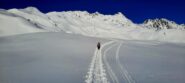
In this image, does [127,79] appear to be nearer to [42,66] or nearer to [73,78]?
[73,78]

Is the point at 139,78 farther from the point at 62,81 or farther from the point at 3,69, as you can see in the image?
the point at 3,69

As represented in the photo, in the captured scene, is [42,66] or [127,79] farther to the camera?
[42,66]

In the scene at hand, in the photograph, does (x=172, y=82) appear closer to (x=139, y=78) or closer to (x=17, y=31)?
(x=139, y=78)

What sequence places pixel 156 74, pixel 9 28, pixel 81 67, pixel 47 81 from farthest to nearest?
pixel 9 28, pixel 81 67, pixel 156 74, pixel 47 81

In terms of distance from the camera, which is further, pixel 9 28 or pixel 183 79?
pixel 9 28

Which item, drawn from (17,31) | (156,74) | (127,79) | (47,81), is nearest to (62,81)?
(47,81)

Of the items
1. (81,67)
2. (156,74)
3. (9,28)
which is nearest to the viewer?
(156,74)

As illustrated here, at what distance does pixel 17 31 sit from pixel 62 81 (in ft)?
489

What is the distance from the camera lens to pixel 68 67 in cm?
2511

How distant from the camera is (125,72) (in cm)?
2278

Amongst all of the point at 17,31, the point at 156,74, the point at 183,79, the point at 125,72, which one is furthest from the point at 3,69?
the point at 17,31

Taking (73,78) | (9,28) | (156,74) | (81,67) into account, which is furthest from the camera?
(9,28)

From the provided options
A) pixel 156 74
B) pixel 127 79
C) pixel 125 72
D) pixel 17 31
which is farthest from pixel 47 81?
pixel 17 31

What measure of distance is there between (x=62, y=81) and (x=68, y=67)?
6.17 meters
